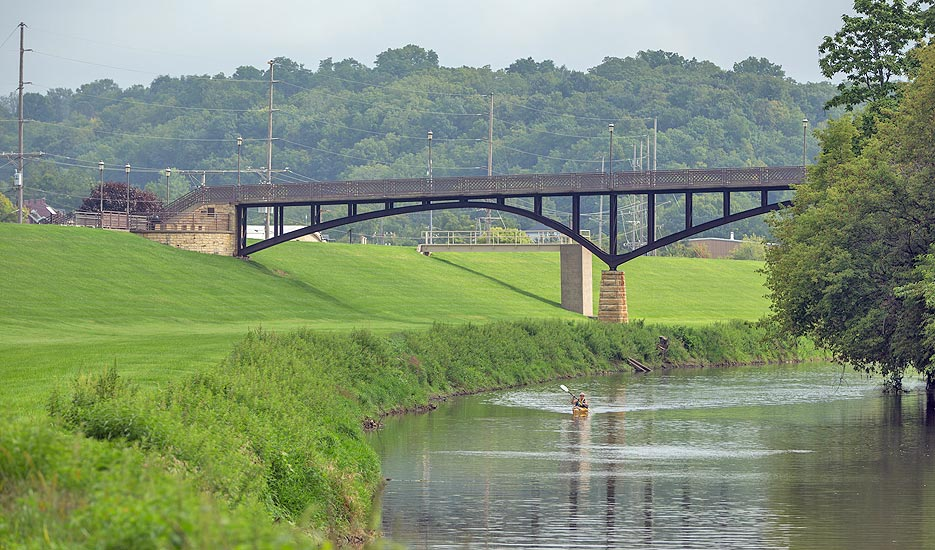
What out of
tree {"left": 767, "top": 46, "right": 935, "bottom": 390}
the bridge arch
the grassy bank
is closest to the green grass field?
the grassy bank

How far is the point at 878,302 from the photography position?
47.0 m

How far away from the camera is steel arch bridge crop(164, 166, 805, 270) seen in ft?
259

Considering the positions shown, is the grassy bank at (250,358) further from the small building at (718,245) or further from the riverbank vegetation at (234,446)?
the small building at (718,245)

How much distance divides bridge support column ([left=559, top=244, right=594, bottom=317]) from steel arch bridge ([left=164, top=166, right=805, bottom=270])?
11.6 m

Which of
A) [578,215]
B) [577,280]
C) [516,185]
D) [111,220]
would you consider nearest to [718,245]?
[577,280]

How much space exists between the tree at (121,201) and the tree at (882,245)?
74473 mm

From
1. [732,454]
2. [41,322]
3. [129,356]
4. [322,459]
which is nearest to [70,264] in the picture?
[41,322]

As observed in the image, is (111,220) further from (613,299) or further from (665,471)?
(665,471)

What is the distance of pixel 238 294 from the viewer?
8938cm

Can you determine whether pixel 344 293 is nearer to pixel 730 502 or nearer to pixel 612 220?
pixel 612 220

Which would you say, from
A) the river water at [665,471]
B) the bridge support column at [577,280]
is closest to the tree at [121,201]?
the bridge support column at [577,280]

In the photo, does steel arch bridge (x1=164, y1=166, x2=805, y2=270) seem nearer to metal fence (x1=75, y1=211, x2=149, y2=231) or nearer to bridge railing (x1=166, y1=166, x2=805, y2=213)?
bridge railing (x1=166, y1=166, x2=805, y2=213)

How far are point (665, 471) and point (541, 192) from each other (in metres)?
51.5

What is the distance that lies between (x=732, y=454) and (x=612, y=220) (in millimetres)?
48825
